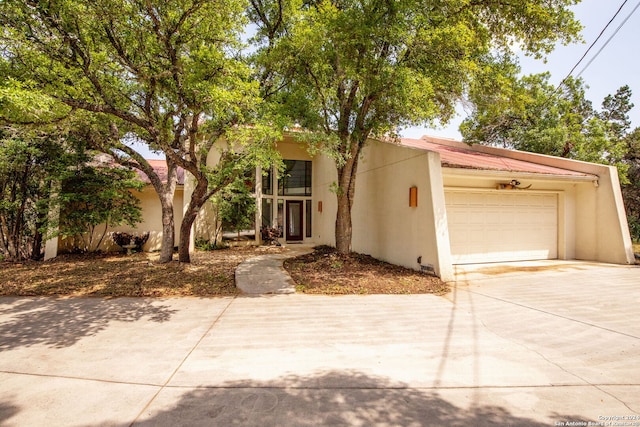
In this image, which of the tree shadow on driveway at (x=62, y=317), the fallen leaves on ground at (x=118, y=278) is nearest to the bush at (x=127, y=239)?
the fallen leaves on ground at (x=118, y=278)

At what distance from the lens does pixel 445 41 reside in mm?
7008

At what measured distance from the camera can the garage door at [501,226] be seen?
31.5 feet

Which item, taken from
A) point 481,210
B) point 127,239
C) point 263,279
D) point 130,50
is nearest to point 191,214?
point 263,279

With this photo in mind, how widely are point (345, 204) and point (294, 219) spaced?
6972 mm

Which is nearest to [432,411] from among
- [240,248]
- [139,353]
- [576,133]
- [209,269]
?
[139,353]

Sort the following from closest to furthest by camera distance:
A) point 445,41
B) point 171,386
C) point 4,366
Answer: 1. point 171,386
2. point 4,366
3. point 445,41

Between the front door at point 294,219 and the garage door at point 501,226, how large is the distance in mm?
8257

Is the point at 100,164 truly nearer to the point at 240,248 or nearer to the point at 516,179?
A: the point at 240,248

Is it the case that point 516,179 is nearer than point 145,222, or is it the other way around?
point 516,179

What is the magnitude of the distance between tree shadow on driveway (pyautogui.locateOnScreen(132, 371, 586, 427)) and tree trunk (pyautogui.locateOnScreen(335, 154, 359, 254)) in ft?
21.0

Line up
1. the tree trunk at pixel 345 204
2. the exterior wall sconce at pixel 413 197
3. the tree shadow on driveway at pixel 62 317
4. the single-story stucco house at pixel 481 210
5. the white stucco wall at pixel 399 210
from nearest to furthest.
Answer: the tree shadow on driveway at pixel 62 317
the white stucco wall at pixel 399 210
the single-story stucco house at pixel 481 210
the exterior wall sconce at pixel 413 197
the tree trunk at pixel 345 204

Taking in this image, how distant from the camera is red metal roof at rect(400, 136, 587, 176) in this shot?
896cm

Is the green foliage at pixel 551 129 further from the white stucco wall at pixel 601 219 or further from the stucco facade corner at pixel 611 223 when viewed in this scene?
the stucco facade corner at pixel 611 223

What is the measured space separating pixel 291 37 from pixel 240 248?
895 centimetres
